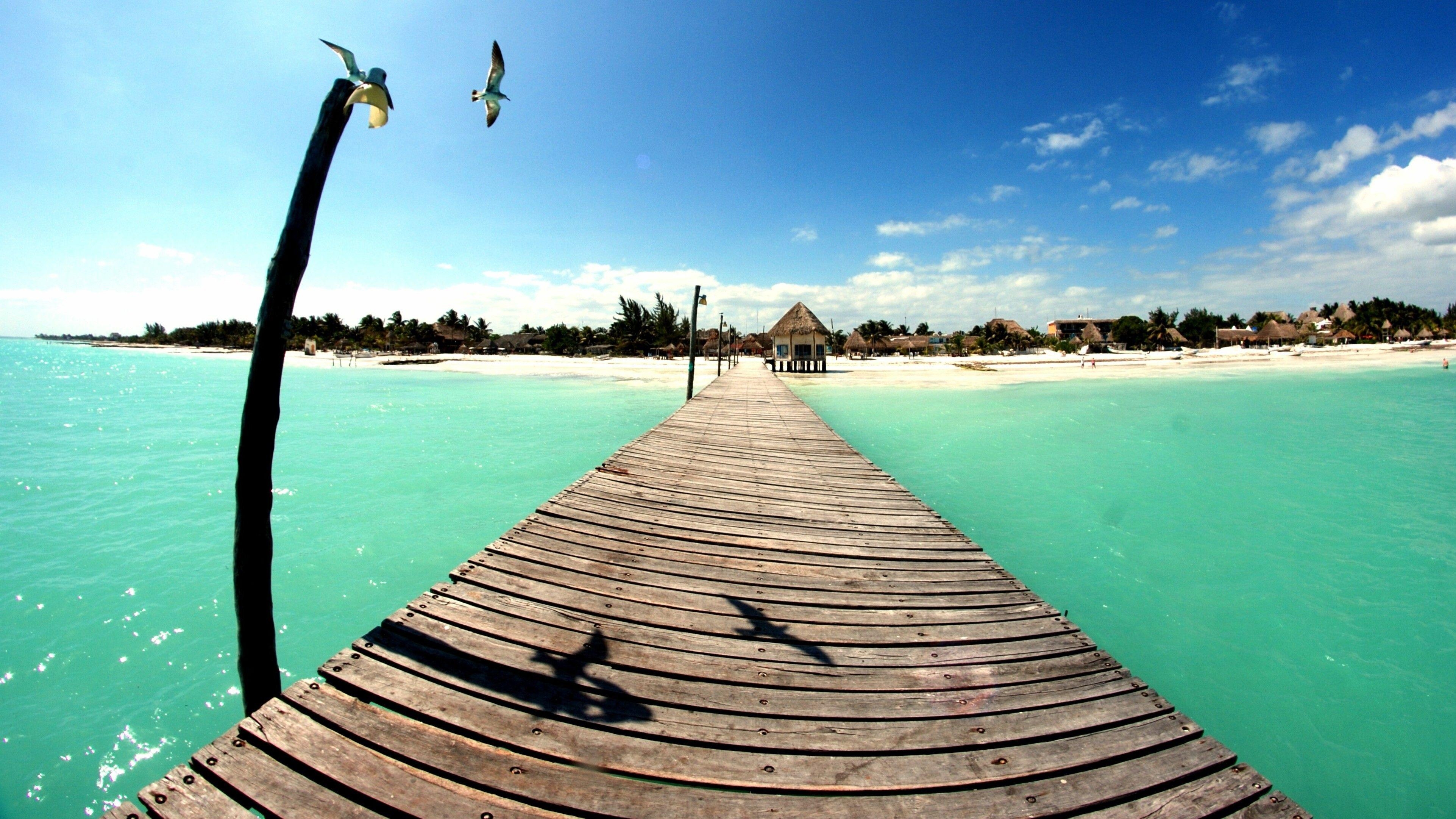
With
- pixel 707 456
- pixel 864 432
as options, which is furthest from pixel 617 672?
pixel 864 432

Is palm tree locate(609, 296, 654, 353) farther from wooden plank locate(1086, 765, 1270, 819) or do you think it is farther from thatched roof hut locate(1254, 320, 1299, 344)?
thatched roof hut locate(1254, 320, 1299, 344)

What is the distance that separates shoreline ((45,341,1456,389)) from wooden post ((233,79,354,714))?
89.1 ft

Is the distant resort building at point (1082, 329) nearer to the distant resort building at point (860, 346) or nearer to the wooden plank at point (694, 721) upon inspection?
the distant resort building at point (860, 346)

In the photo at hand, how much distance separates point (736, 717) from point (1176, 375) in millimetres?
49750

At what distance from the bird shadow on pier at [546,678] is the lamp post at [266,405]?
1030 millimetres

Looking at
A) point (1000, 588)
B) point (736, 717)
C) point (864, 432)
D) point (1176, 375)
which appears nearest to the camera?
point (736, 717)

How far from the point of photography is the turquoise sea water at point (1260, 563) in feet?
14.1

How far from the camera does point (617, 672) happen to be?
106 inches

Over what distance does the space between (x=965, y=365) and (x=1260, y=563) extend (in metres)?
41.0

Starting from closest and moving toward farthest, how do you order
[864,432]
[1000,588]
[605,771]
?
1. [605,771]
2. [1000,588]
3. [864,432]

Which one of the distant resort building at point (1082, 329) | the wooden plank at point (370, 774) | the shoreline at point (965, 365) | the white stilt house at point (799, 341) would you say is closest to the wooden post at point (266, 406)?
the wooden plank at point (370, 774)

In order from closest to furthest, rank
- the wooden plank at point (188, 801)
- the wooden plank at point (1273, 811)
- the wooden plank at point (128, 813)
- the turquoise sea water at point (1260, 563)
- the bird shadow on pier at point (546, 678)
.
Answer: the wooden plank at point (128, 813) < the wooden plank at point (188, 801) < the wooden plank at point (1273, 811) < the bird shadow on pier at point (546, 678) < the turquoise sea water at point (1260, 563)

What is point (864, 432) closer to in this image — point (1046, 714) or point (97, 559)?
point (1046, 714)

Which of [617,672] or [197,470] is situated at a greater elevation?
[617,672]
